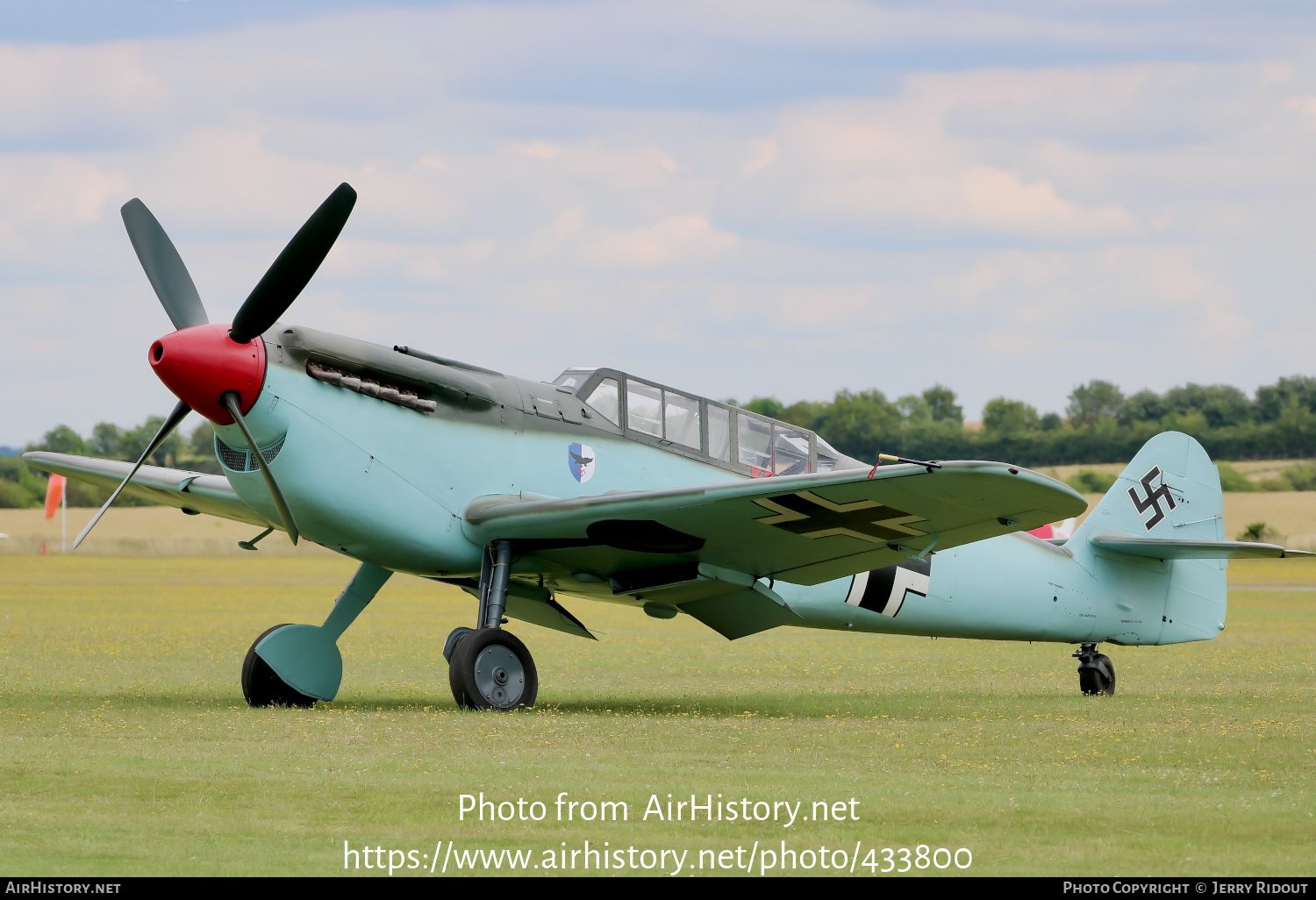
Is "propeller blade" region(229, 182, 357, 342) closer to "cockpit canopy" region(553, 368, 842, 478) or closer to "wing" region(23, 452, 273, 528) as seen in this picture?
"cockpit canopy" region(553, 368, 842, 478)

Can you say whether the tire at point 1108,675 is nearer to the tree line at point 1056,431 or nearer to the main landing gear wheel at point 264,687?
the main landing gear wheel at point 264,687

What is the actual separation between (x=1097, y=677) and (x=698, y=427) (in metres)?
4.62

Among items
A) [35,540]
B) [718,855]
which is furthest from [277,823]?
[35,540]

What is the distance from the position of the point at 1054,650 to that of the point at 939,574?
30.9ft

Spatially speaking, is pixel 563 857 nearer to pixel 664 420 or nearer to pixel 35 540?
pixel 664 420

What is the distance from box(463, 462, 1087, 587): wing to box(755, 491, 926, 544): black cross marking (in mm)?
10

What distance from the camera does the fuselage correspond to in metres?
10.8

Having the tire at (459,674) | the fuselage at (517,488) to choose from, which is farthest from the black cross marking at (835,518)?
the tire at (459,674)

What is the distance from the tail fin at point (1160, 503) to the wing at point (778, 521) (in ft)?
12.8

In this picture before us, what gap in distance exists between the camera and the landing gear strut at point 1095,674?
14.0m

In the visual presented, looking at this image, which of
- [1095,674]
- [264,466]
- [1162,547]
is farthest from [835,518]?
[1162,547]

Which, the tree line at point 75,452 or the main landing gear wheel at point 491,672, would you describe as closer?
the main landing gear wheel at point 491,672

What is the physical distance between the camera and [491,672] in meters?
10.9

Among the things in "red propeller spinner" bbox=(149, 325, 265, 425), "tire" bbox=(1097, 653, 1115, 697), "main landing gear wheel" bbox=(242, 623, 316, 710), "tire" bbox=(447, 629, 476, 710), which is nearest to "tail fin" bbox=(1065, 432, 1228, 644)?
"tire" bbox=(1097, 653, 1115, 697)
